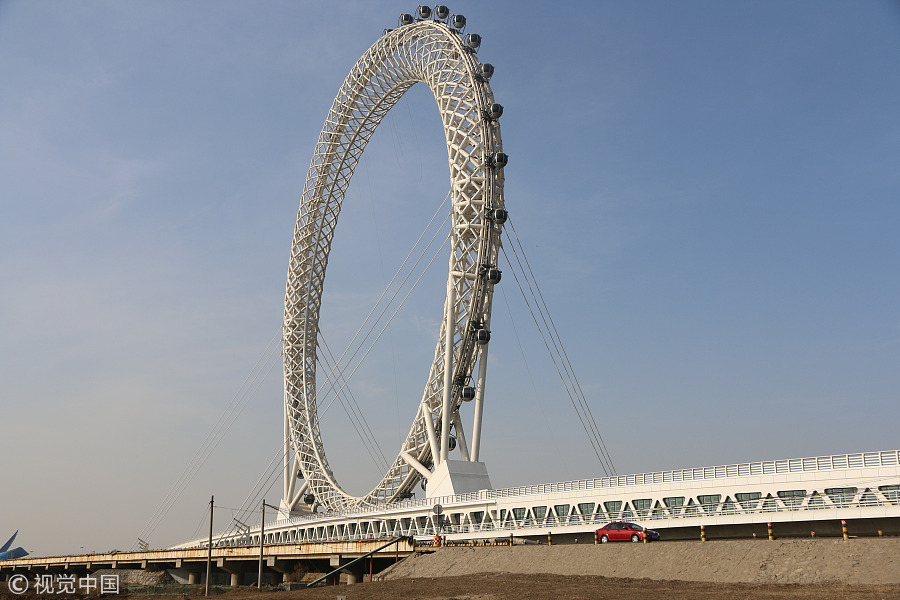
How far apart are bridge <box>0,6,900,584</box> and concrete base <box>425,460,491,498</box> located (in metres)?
0.09

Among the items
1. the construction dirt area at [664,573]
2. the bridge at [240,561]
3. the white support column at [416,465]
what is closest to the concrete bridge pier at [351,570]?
the bridge at [240,561]

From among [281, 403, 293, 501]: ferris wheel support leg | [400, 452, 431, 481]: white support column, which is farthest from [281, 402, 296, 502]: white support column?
[400, 452, 431, 481]: white support column

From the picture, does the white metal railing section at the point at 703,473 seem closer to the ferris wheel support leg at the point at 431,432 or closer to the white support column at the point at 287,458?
the ferris wheel support leg at the point at 431,432

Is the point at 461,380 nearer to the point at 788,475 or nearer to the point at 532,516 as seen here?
the point at 532,516

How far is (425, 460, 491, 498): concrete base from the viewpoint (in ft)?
169

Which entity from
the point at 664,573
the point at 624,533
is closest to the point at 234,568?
the point at 624,533

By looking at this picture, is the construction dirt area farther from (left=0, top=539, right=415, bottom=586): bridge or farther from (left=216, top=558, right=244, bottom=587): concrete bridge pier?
(left=216, top=558, right=244, bottom=587): concrete bridge pier

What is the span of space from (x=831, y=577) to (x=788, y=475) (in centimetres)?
840

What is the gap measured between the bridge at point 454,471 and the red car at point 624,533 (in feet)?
6.60

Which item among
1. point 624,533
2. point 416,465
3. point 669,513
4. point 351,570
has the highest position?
point 416,465

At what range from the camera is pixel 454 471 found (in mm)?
52312

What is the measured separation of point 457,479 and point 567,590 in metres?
26.7

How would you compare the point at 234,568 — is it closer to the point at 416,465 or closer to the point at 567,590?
the point at 416,465

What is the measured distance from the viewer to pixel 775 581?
24969 mm
